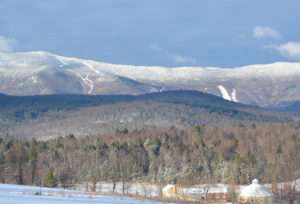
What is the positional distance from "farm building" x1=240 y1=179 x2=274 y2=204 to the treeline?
3901 millimetres

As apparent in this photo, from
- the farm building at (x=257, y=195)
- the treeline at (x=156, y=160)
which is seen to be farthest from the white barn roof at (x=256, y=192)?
the treeline at (x=156, y=160)

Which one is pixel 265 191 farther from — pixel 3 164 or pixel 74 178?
pixel 3 164

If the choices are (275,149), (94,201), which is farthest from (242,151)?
(94,201)

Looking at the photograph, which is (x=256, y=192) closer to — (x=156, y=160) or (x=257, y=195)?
(x=257, y=195)

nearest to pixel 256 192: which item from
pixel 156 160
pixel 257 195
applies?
pixel 257 195

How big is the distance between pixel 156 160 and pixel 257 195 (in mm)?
60113

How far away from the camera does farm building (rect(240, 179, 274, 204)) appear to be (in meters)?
91.1

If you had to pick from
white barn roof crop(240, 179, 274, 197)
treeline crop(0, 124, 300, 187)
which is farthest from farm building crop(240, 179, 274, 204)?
treeline crop(0, 124, 300, 187)

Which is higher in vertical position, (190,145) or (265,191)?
(190,145)

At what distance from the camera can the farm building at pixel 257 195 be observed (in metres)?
91.1

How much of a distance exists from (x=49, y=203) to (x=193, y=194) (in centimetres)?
5967

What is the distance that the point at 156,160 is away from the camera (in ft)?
493

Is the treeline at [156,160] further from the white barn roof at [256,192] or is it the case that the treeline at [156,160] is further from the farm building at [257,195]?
the farm building at [257,195]

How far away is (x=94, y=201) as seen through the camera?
34.3 m
